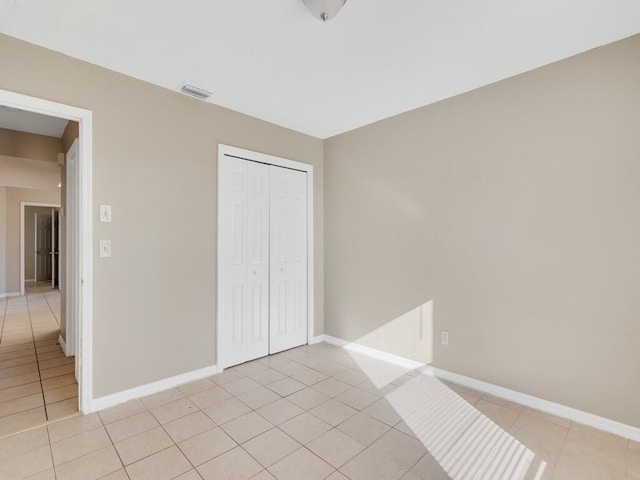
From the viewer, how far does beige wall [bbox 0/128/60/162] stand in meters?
3.76

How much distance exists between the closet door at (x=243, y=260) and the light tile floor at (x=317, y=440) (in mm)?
577

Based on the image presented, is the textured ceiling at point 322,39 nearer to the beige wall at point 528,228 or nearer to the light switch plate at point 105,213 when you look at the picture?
the beige wall at point 528,228

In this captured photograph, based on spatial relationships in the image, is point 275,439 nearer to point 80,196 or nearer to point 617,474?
point 617,474

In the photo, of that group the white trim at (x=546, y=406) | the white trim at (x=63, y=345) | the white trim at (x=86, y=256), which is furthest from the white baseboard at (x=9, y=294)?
the white trim at (x=546, y=406)

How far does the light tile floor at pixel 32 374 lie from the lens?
2.27 m

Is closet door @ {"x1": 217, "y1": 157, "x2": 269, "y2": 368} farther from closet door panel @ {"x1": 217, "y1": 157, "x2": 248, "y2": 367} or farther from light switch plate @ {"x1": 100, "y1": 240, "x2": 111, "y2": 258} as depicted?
light switch plate @ {"x1": 100, "y1": 240, "x2": 111, "y2": 258}

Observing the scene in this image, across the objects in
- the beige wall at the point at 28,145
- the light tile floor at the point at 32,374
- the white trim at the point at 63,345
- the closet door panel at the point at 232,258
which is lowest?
the light tile floor at the point at 32,374

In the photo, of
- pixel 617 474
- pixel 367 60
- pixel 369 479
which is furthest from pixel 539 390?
pixel 367 60

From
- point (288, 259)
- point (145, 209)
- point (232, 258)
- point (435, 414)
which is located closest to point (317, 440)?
point (435, 414)

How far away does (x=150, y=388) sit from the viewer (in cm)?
257

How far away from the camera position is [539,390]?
235 centimetres

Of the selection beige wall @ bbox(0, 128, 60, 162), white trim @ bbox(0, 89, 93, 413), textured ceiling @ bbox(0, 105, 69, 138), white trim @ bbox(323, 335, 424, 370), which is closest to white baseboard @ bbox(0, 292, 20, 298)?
beige wall @ bbox(0, 128, 60, 162)

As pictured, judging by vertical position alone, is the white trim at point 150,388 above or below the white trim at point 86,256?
below

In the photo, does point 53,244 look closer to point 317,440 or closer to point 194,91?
point 194,91
